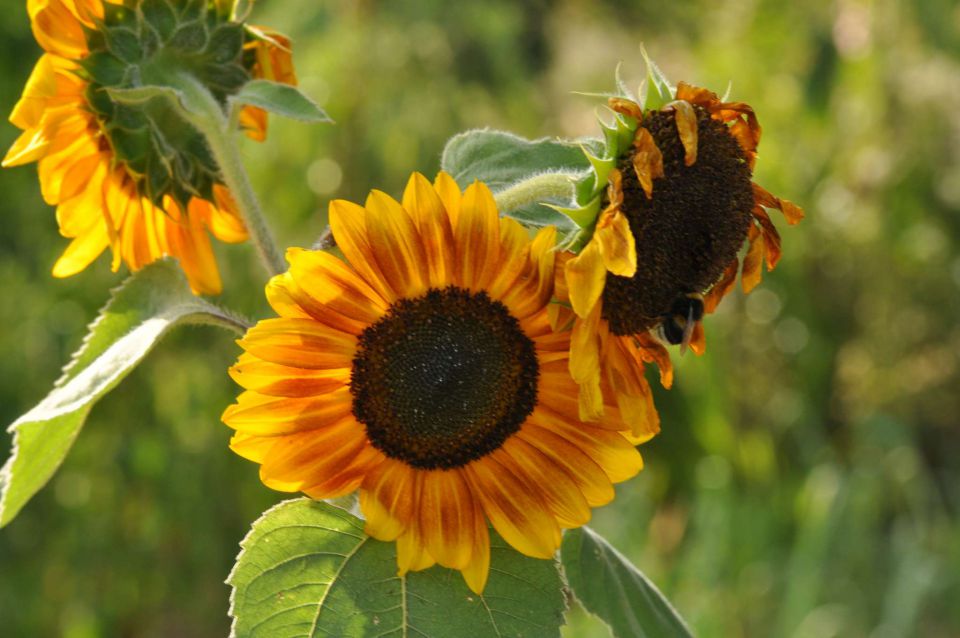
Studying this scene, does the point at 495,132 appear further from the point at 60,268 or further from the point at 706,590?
the point at 706,590

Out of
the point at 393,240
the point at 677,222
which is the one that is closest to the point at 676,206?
the point at 677,222

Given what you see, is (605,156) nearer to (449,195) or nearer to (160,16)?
(449,195)

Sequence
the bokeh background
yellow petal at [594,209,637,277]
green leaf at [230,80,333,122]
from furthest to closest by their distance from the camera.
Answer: the bokeh background → green leaf at [230,80,333,122] → yellow petal at [594,209,637,277]

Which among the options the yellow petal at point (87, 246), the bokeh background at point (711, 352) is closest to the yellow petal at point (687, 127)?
the yellow petal at point (87, 246)

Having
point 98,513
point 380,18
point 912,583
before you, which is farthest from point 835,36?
point 98,513

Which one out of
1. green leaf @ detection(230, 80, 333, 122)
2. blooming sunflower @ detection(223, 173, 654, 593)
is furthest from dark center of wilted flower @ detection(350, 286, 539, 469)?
green leaf @ detection(230, 80, 333, 122)

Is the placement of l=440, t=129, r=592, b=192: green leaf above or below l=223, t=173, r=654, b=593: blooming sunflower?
above

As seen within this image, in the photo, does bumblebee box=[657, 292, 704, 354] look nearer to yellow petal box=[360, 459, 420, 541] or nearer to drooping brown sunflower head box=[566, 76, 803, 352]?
drooping brown sunflower head box=[566, 76, 803, 352]
